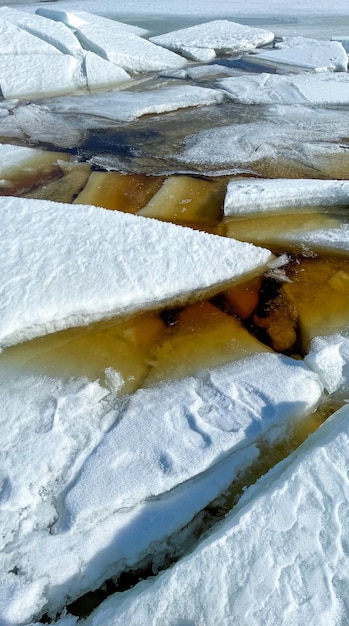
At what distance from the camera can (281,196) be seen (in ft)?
11.6

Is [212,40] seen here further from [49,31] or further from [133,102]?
[133,102]

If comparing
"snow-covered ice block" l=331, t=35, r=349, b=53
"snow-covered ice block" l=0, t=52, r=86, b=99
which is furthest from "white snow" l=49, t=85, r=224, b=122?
"snow-covered ice block" l=331, t=35, r=349, b=53

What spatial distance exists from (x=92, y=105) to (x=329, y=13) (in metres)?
7.98

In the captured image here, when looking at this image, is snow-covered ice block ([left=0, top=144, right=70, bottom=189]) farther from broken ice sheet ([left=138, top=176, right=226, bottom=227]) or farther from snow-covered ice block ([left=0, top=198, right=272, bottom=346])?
broken ice sheet ([left=138, top=176, right=226, bottom=227])

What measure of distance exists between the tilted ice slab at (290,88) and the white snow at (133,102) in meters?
0.34

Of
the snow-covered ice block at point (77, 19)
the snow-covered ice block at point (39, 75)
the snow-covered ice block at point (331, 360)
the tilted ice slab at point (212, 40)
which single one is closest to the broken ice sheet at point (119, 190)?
the snow-covered ice block at point (331, 360)

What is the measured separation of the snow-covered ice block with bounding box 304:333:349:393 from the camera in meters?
2.23

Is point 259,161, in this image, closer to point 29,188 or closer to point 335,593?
point 29,188

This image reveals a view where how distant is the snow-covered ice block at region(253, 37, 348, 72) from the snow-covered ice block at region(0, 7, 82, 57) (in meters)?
2.80

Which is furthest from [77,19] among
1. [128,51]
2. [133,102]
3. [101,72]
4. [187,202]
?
[187,202]

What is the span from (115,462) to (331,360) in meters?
1.12

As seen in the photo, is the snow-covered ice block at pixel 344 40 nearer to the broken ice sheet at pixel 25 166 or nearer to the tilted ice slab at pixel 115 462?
the broken ice sheet at pixel 25 166

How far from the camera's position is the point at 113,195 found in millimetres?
3785

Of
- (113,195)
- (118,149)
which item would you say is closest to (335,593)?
(113,195)
